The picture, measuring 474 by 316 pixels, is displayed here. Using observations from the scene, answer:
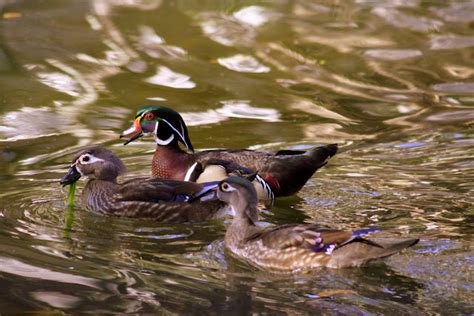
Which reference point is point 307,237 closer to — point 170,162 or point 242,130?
point 170,162

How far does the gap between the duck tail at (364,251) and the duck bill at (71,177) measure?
8.22 ft

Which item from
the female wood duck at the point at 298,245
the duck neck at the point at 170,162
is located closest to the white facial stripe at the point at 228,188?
the female wood duck at the point at 298,245

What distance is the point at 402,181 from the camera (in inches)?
328

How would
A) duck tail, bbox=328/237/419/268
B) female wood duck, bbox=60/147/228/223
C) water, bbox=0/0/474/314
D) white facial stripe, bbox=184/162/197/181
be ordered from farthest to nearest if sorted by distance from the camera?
white facial stripe, bbox=184/162/197/181 < female wood duck, bbox=60/147/228/223 < duck tail, bbox=328/237/419/268 < water, bbox=0/0/474/314

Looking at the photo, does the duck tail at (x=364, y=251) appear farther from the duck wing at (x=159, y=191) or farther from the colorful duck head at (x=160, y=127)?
the colorful duck head at (x=160, y=127)

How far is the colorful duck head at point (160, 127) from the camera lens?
8766mm

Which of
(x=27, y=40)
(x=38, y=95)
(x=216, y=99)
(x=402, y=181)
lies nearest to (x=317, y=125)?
(x=216, y=99)

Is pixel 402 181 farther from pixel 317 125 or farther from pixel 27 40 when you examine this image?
pixel 27 40

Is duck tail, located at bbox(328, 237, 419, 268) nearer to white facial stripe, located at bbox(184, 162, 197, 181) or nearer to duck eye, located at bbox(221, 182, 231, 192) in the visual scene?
duck eye, located at bbox(221, 182, 231, 192)

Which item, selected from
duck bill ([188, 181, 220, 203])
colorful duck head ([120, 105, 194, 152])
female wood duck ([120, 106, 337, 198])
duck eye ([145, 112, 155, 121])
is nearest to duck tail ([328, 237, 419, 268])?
duck bill ([188, 181, 220, 203])

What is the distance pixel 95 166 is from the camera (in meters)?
8.14

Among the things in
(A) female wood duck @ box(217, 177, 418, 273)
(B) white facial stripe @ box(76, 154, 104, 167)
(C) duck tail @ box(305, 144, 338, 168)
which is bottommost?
(B) white facial stripe @ box(76, 154, 104, 167)

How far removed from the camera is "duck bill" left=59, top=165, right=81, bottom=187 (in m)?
8.04

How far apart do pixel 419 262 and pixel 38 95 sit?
5.55 meters
